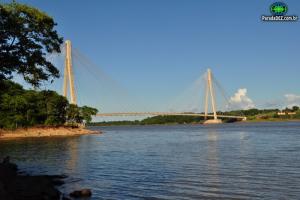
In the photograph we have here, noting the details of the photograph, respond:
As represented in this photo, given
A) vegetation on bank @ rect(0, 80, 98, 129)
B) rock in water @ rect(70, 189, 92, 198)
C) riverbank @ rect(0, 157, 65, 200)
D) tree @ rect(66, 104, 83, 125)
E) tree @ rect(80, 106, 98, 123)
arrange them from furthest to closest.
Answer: tree @ rect(80, 106, 98, 123), tree @ rect(66, 104, 83, 125), vegetation on bank @ rect(0, 80, 98, 129), rock in water @ rect(70, 189, 92, 198), riverbank @ rect(0, 157, 65, 200)

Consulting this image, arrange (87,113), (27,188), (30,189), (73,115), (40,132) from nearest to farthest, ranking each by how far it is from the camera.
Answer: (30,189) → (27,188) → (40,132) → (73,115) → (87,113)

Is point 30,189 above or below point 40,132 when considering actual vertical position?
below

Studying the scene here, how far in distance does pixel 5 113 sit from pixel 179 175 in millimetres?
92420

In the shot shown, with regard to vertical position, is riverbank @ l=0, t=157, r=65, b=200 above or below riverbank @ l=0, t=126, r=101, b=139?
below

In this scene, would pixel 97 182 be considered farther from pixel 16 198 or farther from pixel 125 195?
pixel 16 198

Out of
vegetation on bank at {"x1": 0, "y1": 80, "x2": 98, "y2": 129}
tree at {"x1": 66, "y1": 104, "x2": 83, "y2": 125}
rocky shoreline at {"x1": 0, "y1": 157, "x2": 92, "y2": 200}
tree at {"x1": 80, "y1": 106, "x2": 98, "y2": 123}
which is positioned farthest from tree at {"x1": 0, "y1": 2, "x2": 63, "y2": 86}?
tree at {"x1": 80, "y1": 106, "x2": 98, "y2": 123}

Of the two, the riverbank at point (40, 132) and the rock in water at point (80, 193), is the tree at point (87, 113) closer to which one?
the riverbank at point (40, 132)

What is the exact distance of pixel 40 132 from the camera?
120 metres

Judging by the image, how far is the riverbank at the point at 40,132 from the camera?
367 feet

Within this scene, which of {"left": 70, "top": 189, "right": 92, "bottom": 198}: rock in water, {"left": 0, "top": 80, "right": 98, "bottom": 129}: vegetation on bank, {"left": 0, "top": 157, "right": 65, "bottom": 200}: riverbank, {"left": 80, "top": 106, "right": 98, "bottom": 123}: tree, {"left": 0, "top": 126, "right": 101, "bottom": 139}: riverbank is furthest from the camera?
{"left": 80, "top": 106, "right": 98, "bottom": 123}: tree

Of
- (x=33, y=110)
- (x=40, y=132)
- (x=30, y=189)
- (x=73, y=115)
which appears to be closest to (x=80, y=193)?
(x=30, y=189)

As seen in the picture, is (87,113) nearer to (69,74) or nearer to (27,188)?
(69,74)

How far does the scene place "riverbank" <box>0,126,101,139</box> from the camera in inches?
4401

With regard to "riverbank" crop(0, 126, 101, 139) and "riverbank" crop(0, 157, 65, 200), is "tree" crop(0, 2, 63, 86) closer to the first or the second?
"riverbank" crop(0, 157, 65, 200)
